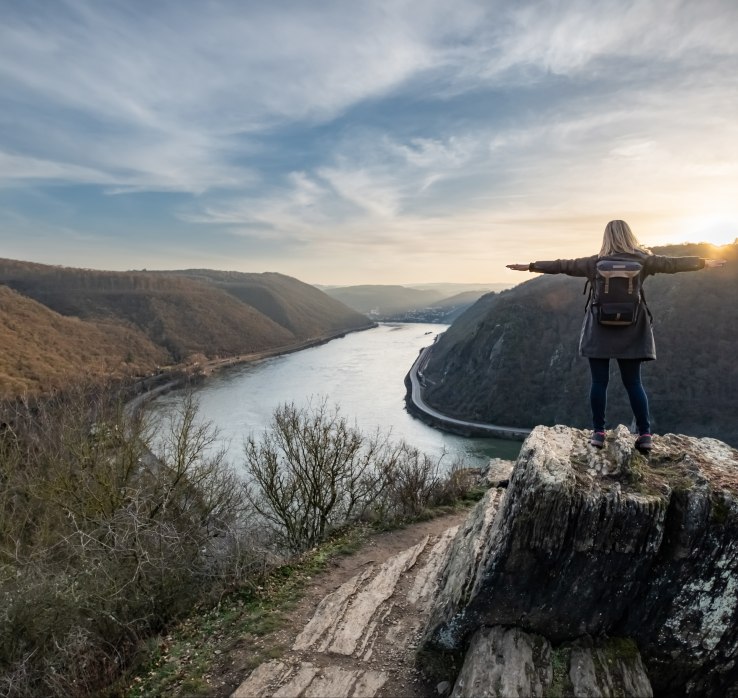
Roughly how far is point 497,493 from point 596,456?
2.58 m

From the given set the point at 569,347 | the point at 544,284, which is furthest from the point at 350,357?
the point at 569,347

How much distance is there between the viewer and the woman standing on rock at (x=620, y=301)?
5.64m

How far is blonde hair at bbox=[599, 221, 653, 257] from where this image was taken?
19.0 ft

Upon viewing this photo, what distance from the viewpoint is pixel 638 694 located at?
16.3ft

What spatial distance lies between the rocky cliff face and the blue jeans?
750 mm

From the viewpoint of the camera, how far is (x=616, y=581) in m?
5.42

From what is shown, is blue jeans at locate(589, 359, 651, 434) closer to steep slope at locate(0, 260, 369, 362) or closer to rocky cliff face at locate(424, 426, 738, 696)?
rocky cliff face at locate(424, 426, 738, 696)

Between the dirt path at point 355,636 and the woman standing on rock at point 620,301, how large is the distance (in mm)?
4257

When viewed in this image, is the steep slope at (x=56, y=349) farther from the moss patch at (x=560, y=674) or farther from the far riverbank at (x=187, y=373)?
the moss patch at (x=560, y=674)

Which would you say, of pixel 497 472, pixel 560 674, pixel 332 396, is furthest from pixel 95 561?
pixel 332 396

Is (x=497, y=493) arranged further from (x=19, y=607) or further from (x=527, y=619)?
(x=19, y=607)

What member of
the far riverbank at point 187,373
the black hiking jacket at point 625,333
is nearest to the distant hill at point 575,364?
the far riverbank at point 187,373

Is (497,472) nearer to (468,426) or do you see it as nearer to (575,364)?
(468,426)

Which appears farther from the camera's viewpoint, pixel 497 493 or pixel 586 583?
pixel 497 493
